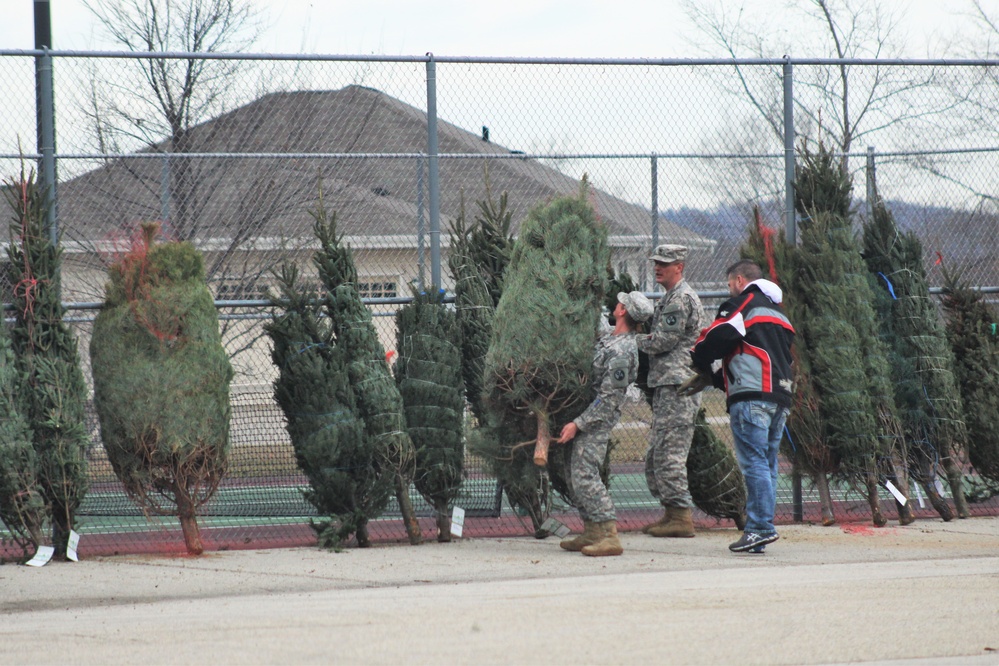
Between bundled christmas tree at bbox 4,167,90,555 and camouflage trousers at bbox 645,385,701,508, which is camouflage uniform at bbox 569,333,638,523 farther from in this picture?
bundled christmas tree at bbox 4,167,90,555

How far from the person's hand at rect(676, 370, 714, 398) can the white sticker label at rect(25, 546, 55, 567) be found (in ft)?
14.3

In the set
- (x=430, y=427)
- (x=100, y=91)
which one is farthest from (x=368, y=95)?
(x=430, y=427)

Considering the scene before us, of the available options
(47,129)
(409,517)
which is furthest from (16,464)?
(409,517)

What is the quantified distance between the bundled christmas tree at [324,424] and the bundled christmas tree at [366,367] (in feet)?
0.23

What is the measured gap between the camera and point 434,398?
27.9 feet

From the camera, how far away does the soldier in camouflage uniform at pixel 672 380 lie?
329 inches

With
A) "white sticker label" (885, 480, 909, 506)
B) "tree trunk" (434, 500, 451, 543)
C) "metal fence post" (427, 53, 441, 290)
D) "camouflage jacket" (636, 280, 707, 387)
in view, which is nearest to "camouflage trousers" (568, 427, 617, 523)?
"camouflage jacket" (636, 280, 707, 387)

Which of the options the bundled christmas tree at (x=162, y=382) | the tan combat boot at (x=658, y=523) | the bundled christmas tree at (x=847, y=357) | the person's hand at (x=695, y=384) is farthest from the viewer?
the bundled christmas tree at (x=847, y=357)

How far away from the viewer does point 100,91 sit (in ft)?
34.5

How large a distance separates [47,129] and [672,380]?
4756 millimetres

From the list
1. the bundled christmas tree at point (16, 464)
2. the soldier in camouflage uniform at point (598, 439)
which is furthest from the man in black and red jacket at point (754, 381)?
the bundled christmas tree at point (16, 464)

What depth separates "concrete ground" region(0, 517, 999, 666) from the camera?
16.8 ft

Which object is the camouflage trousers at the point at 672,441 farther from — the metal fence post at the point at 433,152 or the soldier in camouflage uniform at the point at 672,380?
the metal fence post at the point at 433,152

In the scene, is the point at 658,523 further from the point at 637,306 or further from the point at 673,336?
the point at 637,306
